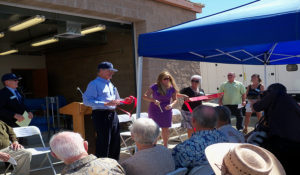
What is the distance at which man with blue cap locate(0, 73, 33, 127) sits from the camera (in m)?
4.21

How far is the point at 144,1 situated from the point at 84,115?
3.42m

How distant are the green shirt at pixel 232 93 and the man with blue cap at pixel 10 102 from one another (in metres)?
4.22

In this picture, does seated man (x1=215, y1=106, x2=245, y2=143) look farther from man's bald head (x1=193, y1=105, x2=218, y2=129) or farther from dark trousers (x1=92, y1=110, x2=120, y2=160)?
dark trousers (x1=92, y1=110, x2=120, y2=160)

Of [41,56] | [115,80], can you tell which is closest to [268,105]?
[115,80]

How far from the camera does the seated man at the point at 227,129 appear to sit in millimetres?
2868

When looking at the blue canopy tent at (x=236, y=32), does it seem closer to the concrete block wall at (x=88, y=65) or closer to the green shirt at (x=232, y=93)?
the green shirt at (x=232, y=93)

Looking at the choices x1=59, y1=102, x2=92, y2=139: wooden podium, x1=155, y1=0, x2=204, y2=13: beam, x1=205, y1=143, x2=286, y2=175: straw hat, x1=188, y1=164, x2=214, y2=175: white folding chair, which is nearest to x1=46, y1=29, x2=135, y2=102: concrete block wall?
x1=155, y1=0, x2=204, y2=13: beam

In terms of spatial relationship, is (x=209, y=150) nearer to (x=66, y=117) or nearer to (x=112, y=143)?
(x=112, y=143)

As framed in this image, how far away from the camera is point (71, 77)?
11.4m

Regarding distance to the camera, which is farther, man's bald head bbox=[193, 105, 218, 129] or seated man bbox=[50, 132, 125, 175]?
man's bald head bbox=[193, 105, 218, 129]

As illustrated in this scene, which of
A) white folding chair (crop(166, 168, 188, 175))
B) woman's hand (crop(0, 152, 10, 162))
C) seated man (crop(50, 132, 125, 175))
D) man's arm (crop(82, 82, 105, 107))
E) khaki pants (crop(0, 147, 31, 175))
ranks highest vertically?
man's arm (crop(82, 82, 105, 107))

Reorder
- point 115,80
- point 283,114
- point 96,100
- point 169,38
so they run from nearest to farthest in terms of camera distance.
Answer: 1. point 283,114
2. point 169,38
3. point 96,100
4. point 115,80

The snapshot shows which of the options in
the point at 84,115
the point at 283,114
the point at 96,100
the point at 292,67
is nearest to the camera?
the point at 283,114

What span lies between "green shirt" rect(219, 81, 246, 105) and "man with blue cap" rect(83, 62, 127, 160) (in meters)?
3.38
